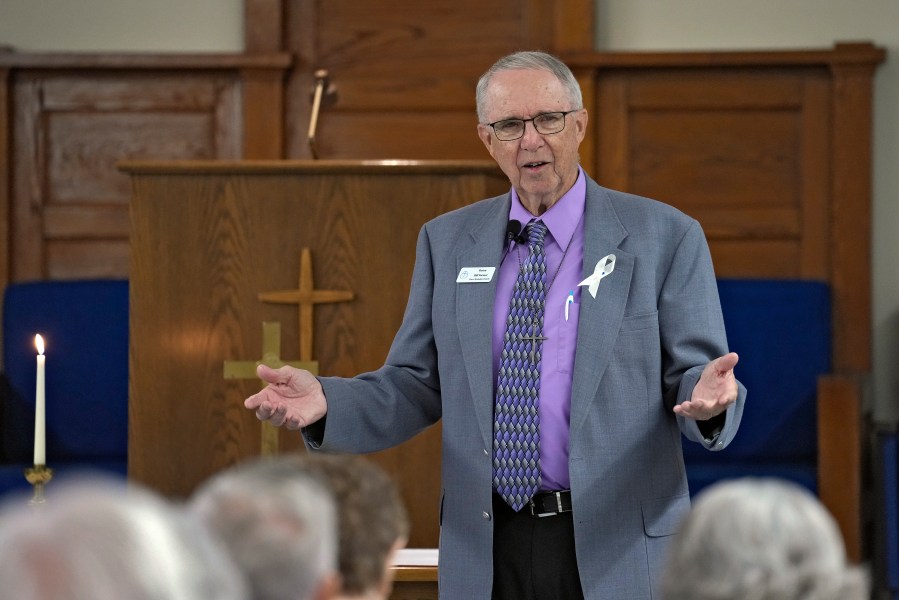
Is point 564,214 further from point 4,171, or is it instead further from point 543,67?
point 4,171

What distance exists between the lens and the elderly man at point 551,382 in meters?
2.37

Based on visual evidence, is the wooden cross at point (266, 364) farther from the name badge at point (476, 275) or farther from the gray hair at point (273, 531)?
the gray hair at point (273, 531)

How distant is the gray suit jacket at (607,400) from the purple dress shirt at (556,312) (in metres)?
0.03

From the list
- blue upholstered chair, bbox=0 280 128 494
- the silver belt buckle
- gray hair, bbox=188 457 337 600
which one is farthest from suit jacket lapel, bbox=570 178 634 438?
blue upholstered chair, bbox=0 280 128 494

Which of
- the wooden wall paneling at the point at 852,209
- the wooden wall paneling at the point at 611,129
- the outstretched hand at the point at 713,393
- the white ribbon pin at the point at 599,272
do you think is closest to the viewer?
the outstretched hand at the point at 713,393

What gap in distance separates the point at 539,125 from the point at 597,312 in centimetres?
38

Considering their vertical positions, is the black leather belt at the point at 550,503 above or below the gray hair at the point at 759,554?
below

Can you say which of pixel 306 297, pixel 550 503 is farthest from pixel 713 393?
pixel 306 297

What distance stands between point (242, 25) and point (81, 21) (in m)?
0.68

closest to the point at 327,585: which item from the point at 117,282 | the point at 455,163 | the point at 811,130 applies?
the point at 455,163

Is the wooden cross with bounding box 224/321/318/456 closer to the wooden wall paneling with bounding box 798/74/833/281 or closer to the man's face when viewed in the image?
the man's face

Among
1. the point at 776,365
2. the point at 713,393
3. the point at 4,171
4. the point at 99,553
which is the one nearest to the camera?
the point at 99,553

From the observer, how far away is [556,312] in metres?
2.46

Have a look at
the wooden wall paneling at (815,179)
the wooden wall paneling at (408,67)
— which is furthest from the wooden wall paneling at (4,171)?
the wooden wall paneling at (815,179)
